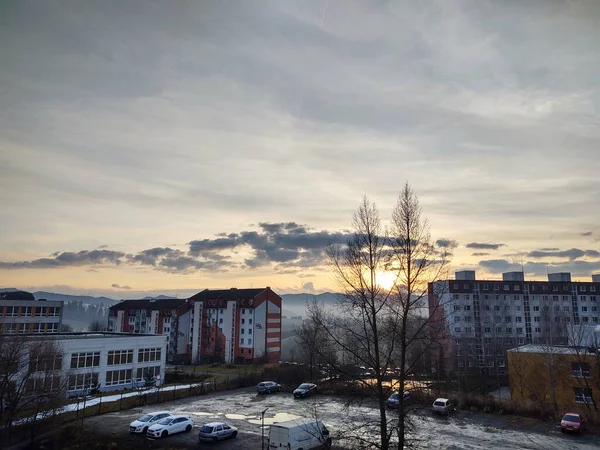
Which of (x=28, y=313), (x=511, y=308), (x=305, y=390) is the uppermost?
(x=511, y=308)

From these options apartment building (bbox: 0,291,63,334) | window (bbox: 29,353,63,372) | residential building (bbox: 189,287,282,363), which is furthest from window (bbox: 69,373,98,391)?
apartment building (bbox: 0,291,63,334)

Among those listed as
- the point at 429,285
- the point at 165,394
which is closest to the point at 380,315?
the point at 429,285

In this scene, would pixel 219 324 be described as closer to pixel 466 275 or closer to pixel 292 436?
pixel 466 275

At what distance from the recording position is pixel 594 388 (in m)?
40.1

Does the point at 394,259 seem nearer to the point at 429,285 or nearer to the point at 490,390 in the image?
the point at 429,285

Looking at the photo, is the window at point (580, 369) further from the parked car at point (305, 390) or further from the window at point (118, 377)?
the window at point (118, 377)

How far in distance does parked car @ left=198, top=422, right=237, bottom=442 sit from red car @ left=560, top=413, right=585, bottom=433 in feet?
77.8

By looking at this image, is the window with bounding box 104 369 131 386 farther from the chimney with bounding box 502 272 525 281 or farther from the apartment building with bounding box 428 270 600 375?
the chimney with bounding box 502 272 525 281

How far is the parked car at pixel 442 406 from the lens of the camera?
36.0 metres

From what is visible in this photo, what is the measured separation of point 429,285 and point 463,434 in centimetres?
2105

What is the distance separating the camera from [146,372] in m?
54.6

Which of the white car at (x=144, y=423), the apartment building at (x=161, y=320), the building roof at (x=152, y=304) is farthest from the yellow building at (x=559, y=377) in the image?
the building roof at (x=152, y=304)

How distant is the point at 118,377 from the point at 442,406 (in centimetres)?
3749

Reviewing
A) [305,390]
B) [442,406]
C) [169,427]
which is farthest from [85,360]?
[442,406]
